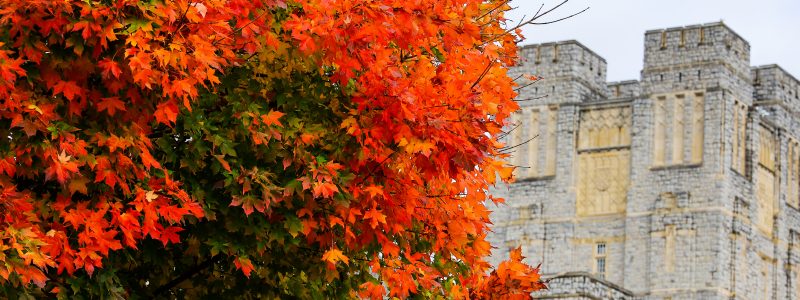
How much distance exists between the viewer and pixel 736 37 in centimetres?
6031

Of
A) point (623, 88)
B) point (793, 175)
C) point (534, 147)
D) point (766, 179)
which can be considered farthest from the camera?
point (623, 88)

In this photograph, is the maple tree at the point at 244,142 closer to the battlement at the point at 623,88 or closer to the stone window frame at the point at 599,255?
the stone window frame at the point at 599,255

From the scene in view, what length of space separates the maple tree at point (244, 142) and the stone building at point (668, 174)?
139ft

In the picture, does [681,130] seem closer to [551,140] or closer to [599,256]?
[551,140]

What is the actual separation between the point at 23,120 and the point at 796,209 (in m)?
51.8

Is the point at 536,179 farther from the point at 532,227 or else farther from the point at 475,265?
the point at 475,265

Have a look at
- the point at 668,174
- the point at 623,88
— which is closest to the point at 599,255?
the point at 668,174

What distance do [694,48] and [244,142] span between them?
1840 inches

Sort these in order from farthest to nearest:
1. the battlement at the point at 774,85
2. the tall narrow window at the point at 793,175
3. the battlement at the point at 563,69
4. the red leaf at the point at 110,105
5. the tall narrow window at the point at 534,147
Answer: the tall narrow window at the point at 793,175 < the tall narrow window at the point at 534,147 < the battlement at the point at 774,85 < the battlement at the point at 563,69 < the red leaf at the point at 110,105

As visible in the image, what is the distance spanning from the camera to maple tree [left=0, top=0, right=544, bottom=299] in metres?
13.2

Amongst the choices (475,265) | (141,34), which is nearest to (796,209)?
(475,265)

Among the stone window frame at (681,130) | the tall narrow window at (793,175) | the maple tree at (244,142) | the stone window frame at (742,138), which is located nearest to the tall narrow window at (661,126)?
the stone window frame at (681,130)

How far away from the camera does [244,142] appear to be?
14453 millimetres

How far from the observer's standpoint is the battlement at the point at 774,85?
62.1 m
